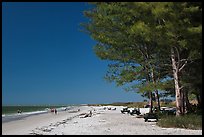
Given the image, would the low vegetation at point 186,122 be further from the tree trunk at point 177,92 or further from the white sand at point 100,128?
the tree trunk at point 177,92

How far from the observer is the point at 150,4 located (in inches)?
719

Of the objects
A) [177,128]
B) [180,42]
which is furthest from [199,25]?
[177,128]

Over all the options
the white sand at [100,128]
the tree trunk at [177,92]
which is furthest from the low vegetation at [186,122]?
the tree trunk at [177,92]

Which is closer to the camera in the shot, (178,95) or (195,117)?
(195,117)

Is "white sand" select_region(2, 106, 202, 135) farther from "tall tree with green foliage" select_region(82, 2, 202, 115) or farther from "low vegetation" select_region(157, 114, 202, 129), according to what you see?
"tall tree with green foliage" select_region(82, 2, 202, 115)

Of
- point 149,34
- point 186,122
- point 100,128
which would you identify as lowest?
point 100,128

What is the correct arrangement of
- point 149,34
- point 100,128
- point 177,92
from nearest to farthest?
1. point 149,34
2. point 177,92
3. point 100,128

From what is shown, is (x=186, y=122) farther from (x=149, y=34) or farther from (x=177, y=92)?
(x=149, y=34)

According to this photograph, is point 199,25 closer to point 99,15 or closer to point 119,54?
point 99,15

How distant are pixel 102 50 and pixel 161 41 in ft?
38.1

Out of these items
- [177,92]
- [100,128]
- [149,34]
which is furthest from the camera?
[100,128]

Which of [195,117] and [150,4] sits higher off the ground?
[150,4]

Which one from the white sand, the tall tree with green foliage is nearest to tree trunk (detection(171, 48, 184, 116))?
the tall tree with green foliage

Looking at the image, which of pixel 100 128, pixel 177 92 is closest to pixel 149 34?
pixel 177 92
